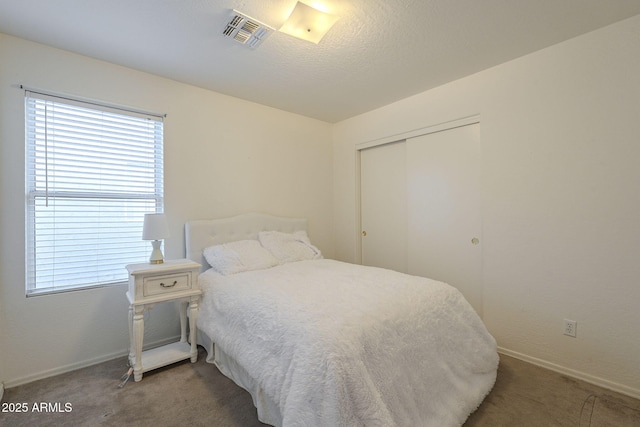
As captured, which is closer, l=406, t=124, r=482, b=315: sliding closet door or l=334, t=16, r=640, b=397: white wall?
l=334, t=16, r=640, b=397: white wall

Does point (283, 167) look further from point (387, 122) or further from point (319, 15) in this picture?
point (319, 15)

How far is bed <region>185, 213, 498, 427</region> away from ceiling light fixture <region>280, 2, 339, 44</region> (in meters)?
1.66

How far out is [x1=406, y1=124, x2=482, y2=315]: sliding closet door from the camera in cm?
262

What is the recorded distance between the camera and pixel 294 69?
2.45m

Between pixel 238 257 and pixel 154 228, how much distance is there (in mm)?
694

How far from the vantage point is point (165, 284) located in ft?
6.88

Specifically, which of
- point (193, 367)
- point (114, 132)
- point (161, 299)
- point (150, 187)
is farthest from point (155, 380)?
point (114, 132)

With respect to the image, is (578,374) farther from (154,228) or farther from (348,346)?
(154,228)

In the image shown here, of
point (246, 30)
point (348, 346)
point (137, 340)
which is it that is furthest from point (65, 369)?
point (246, 30)

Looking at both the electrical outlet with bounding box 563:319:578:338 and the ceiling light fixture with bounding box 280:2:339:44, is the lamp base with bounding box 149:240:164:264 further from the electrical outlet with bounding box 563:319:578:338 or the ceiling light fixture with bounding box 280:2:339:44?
the electrical outlet with bounding box 563:319:578:338

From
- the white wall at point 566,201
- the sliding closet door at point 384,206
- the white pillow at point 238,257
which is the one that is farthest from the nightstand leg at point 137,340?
the white wall at point 566,201

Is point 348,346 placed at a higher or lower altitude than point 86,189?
lower

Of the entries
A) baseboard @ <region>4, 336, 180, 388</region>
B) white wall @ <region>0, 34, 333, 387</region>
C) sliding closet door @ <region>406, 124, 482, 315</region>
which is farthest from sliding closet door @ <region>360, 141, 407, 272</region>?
baseboard @ <region>4, 336, 180, 388</region>

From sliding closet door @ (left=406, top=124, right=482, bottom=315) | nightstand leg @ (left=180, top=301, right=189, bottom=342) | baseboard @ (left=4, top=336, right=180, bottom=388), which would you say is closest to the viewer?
baseboard @ (left=4, top=336, right=180, bottom=388)
